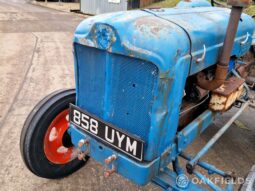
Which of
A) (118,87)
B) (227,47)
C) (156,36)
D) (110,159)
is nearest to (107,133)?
(110,159)

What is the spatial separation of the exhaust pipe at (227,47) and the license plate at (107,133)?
705 millimetres

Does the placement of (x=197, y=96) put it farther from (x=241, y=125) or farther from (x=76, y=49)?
(x=241, y=125)

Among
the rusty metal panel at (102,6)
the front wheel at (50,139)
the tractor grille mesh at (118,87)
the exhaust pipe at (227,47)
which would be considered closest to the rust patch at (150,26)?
the tractor grille mesh at (118,87)

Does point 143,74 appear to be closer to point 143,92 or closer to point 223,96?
point 143,92

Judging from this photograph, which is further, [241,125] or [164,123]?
[241,125]

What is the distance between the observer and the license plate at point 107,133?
175 centimetres

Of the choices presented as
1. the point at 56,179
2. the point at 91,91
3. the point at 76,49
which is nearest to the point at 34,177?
the point at 56,179

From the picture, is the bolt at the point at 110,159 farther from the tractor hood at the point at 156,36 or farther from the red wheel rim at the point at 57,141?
the red wheel rim at the point at 57,141

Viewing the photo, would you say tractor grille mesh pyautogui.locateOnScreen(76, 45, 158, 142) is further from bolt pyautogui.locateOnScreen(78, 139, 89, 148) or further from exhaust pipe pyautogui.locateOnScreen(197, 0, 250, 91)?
exhaust pipe pyautogui.locateOnScreen(197, 0, 250, 91)

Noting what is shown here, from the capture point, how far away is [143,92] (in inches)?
65.8

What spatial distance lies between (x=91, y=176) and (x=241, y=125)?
212 cm

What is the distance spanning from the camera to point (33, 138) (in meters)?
2.27

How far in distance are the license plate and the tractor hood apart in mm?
482

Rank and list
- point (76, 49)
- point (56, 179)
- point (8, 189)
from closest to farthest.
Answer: point (76, 49) < point (8, 189) < point (56, 179)
